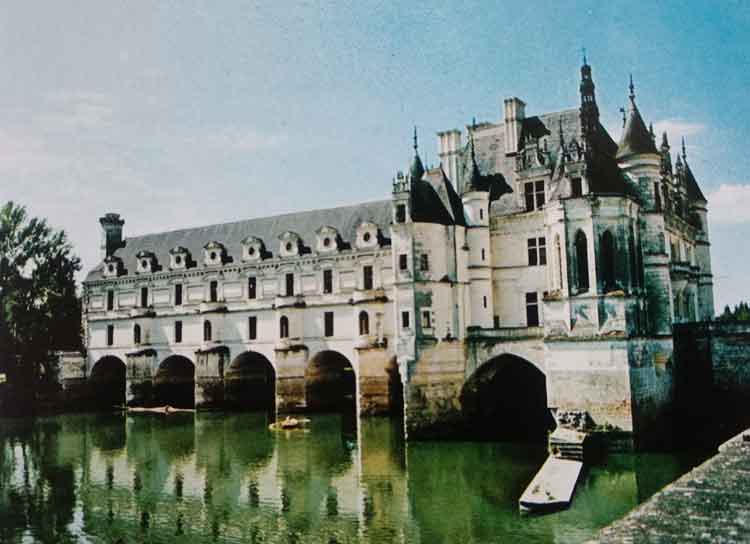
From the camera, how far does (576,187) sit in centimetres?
2756

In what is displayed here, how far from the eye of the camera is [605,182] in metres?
27.7

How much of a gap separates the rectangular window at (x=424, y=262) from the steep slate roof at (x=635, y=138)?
9728 mm

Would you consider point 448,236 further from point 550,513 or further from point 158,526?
point 158,526

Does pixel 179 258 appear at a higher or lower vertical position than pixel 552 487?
higher

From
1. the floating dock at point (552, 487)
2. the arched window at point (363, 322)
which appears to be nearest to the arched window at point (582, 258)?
the floating dock at point (552, 487)

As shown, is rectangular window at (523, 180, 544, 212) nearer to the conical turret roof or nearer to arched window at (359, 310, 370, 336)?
the conical turret roof

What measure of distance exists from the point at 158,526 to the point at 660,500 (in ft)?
50.0

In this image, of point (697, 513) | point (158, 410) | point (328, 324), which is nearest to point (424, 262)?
point (328, 324)

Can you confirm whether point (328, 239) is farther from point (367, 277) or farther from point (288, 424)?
point (288, 424)

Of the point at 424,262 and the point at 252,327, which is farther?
the point at 252,327

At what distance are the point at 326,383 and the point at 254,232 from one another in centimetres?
1171

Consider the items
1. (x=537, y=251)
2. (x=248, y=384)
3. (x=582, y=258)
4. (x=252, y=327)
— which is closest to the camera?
(x=582, y=258)

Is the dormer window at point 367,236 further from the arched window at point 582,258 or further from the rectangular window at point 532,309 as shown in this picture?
the arched window at point 582,258

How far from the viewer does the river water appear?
17891mm
